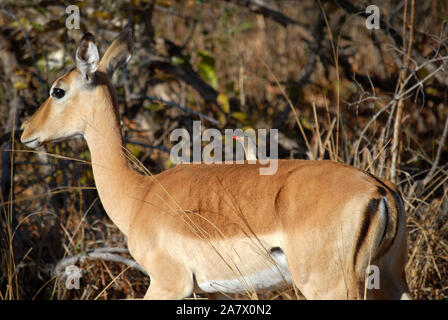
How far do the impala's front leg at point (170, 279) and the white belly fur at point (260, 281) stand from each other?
3.3 inches

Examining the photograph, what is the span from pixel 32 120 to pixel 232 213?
4.54 ft

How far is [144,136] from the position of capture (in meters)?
5.33

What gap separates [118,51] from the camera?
139 inches

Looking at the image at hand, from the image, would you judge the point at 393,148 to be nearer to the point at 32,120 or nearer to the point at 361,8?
the point at 361,8

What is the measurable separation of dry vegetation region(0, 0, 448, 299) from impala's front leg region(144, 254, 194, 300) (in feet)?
2.67

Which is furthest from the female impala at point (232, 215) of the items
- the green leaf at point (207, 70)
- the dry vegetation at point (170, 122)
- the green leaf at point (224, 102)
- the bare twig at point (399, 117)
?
the green leaf at point (207, 70)

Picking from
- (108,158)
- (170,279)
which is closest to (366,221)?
(170,279)

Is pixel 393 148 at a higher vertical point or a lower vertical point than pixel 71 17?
lower

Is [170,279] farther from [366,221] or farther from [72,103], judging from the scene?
[72,103]

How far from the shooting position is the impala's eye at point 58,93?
330 centimetres

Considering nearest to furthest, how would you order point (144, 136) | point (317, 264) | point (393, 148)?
point (317, 264)
point (393, 148)
point (144, 136)

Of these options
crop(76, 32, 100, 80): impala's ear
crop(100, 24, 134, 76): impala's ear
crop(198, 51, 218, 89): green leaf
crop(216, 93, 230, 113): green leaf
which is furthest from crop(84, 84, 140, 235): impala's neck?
crop(198, 51, 218, 89): green leaf
